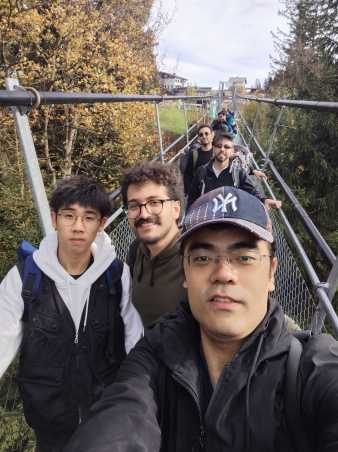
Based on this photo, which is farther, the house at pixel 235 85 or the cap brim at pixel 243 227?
the house at pixel 235 85

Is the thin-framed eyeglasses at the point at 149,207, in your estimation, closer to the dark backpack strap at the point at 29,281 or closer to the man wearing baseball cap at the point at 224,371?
the dark backpack strap at the point at 29,281

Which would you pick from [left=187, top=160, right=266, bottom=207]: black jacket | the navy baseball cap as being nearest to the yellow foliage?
[left=187, top=160, right=266, bottom=207]: black jacket

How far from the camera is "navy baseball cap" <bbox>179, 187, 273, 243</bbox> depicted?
103cm

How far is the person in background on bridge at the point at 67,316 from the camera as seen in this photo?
1.39 m

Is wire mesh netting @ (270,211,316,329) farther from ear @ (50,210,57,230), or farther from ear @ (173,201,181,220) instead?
ear @ (50,210,57,230)

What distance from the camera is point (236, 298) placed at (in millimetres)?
972

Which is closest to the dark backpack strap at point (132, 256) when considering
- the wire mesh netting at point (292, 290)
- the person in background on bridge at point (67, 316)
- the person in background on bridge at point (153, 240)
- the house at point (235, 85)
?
the person in background on bridge at point (153, 240)

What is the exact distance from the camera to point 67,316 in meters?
1.42

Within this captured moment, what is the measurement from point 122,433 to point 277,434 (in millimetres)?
357

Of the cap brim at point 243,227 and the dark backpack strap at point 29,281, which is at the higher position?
the cap brim at point 243,227

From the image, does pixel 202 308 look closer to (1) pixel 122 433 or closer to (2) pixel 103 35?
(1) pixel 122 433

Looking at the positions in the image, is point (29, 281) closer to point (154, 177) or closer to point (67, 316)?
point (67, 316)

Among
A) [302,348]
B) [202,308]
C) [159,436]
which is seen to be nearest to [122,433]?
[159,436]

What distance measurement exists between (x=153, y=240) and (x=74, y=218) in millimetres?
402
